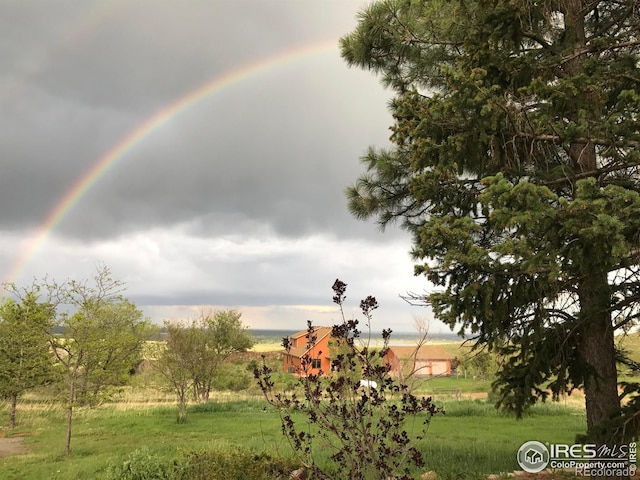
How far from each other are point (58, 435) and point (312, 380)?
1433 centimetres

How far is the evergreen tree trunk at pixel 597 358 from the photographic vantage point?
17.0 feet

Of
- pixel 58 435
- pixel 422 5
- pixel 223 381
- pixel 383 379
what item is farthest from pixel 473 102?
pixel 223 381

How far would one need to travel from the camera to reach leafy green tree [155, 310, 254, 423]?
17781 mm

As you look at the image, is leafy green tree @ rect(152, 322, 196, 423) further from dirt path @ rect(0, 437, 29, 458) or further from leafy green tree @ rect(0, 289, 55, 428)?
dirt path @ rect(0, 437, 29, 458)

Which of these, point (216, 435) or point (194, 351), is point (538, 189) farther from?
point (194, 351)

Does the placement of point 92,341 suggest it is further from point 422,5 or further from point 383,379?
point 422,5

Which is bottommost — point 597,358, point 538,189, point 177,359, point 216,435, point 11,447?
point 11,447

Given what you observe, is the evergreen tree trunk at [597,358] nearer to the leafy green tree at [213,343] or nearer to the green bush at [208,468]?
the green bush at [208,468]

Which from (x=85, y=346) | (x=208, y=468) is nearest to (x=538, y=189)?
(x=208, y=468)

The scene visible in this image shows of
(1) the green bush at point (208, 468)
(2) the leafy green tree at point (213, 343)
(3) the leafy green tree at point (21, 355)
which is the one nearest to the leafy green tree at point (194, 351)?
(2) the leafy green tree at point (213, 343)

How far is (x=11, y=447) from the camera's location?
1184cm

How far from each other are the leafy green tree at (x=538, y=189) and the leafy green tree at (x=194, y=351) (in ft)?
45.5

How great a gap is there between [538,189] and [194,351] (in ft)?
57.6

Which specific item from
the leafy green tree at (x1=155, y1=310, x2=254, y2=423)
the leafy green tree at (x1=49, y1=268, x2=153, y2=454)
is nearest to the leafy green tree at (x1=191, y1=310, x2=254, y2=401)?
the leafy green tree at (x1=155, y1=310, x2=254, y2=423)
